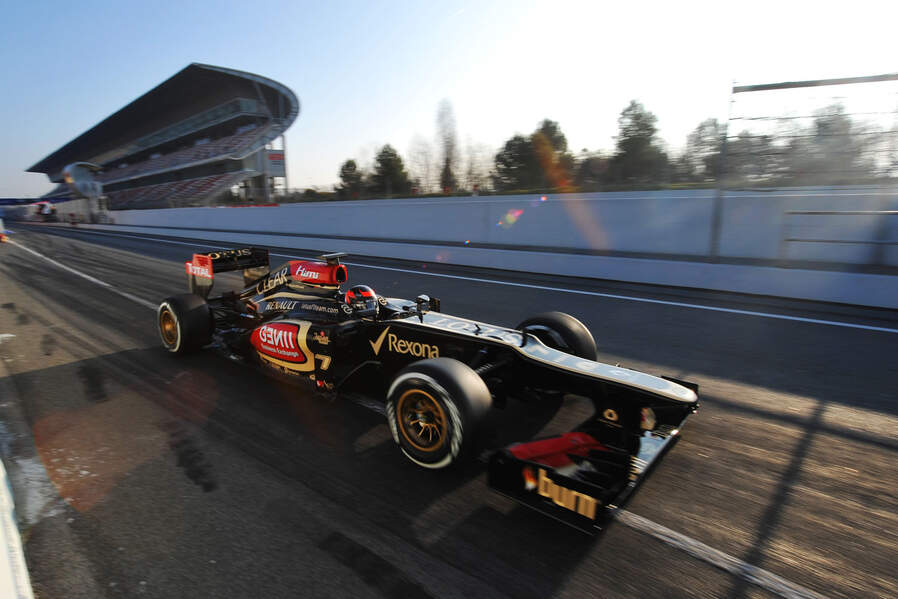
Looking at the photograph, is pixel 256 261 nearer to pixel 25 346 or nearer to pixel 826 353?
Answer: pixel 25 346

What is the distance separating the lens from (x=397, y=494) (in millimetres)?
2807

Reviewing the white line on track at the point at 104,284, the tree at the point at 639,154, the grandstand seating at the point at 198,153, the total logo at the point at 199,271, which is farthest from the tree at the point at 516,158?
the grandstand seating at the point at 198,153

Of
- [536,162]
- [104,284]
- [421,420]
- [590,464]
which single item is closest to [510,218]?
[104,284]

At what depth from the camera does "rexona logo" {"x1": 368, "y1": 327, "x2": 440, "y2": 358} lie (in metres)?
3.54

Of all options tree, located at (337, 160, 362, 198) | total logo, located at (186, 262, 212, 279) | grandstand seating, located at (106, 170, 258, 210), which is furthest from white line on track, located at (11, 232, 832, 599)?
tree, located at (337, 160, 362, 198)

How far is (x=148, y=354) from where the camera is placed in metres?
5.59

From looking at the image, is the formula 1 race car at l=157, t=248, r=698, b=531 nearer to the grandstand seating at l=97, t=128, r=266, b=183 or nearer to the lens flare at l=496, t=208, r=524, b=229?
the lens flare at l=496, t=208, r=524, b=229

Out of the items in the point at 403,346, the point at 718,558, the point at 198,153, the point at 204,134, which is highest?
the point at 204,134

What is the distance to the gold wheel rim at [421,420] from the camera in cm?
292

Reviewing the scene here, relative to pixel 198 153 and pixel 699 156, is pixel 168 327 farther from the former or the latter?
pixel 198 153

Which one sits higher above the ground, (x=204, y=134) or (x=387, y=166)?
(x=204, y=134)

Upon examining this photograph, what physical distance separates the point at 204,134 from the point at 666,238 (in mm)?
63849

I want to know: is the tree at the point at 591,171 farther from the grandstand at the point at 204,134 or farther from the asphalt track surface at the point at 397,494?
the grandstand at the point at 204,134

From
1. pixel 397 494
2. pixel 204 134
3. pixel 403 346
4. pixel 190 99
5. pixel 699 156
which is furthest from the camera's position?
pixel 204 134
